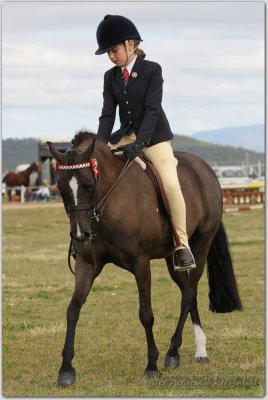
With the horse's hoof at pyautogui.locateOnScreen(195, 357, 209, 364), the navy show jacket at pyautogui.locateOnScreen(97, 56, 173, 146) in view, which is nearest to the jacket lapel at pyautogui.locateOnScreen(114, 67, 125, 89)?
the navy show jacket at pyautogui.locateOnScreen(97, 56, 173, 146)

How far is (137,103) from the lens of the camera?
8.59 meters

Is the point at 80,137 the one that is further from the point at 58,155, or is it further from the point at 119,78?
the point at 119,78

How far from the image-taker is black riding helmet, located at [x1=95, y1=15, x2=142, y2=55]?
812cm

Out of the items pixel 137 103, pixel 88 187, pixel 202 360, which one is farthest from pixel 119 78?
pixel 202 360

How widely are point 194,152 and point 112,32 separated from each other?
160 meters

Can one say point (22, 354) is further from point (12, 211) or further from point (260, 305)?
point (12, 211)

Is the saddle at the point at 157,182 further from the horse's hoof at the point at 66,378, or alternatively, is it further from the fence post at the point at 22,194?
the fence post at the point at 22,194

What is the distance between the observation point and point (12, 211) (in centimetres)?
4212

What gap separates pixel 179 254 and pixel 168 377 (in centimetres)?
123

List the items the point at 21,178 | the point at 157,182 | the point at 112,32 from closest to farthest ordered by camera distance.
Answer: the point at 112,32 → the point at 157,182 → the point at 21,178

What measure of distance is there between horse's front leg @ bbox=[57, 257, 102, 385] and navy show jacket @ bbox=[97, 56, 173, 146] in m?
1.27

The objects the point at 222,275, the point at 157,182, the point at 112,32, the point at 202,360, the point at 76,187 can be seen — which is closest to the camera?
the point at 76,187

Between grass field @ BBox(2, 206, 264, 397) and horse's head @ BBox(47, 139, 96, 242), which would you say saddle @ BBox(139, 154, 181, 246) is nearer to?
horse's head @ BBox(47, 139, 96, 242)

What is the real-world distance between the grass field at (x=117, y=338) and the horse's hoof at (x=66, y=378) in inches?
2.9
